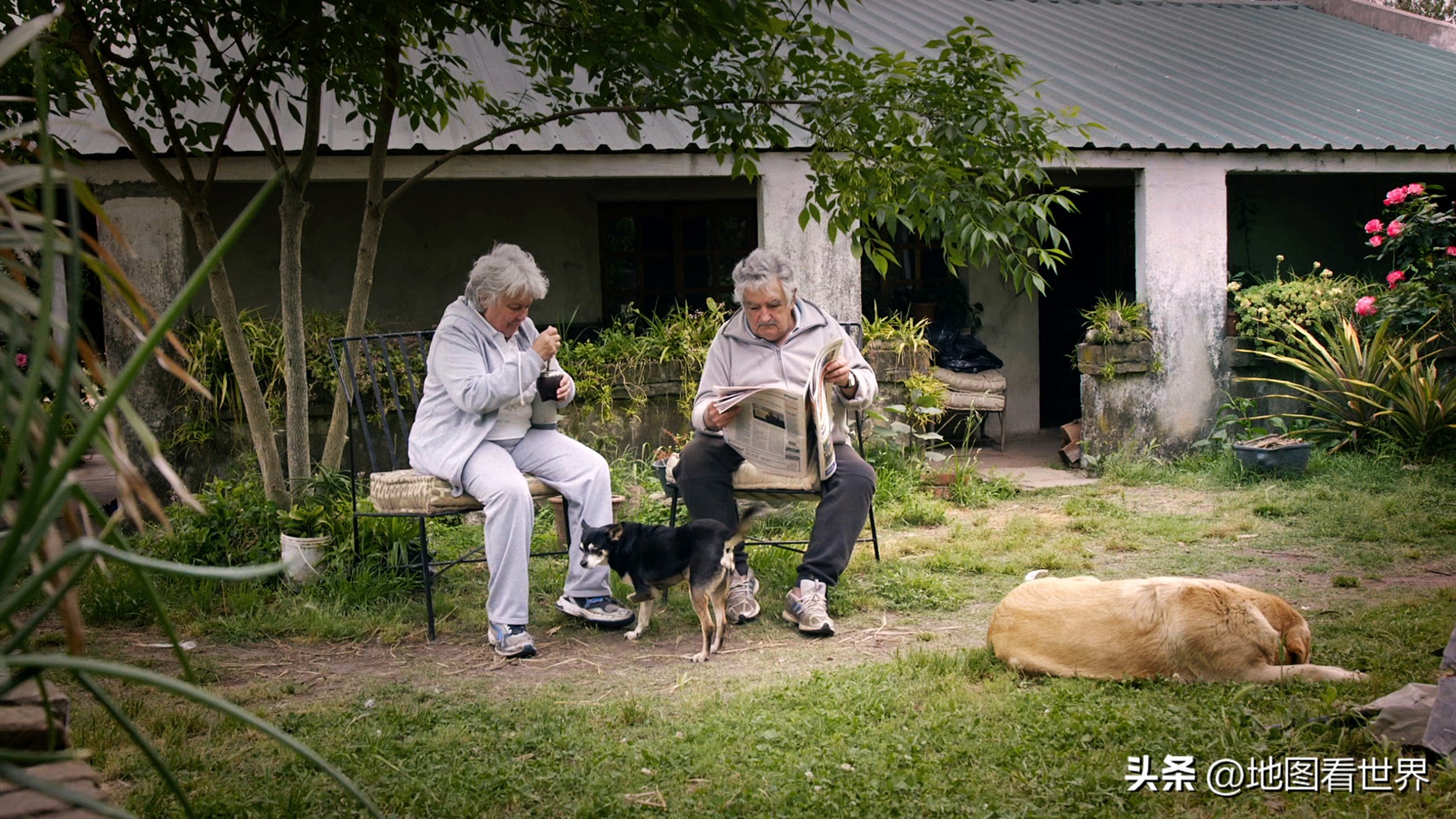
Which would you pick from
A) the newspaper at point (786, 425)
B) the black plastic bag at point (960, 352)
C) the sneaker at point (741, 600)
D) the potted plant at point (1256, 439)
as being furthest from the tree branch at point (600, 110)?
the black plastic bag at point (960, 352)

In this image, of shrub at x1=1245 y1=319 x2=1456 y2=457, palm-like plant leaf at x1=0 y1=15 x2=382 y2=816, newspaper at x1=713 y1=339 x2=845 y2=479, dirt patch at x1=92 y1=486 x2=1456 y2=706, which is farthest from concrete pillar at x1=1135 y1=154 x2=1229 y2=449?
palm-like plant leaf at x1=0 y1=15 x2=382 y2=816

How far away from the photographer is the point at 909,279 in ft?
36.8

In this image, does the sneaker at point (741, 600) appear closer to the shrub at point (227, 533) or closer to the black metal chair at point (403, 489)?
the black metal chair at point (403, 489)

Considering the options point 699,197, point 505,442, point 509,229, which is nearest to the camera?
point 505,442

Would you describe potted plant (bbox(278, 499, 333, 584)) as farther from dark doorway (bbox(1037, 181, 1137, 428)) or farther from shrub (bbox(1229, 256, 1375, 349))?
dark doorway (bbox(1037, 181, 1137, 428))

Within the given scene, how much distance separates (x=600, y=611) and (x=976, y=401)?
18.6 ft

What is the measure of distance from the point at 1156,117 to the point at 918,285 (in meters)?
2.81

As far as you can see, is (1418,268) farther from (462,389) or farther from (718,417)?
(462,389)

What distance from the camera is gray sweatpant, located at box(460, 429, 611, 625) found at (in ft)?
14.9

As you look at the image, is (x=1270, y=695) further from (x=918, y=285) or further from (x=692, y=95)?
(x=918, y=285)

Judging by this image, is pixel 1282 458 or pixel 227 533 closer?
pixel 227 533

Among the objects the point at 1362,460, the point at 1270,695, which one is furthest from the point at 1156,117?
the point at 1270,695

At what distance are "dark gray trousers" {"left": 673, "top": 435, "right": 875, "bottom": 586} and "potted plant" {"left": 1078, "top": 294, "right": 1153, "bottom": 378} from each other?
406 cm

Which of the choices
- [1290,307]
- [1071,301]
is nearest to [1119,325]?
[1290,307]
